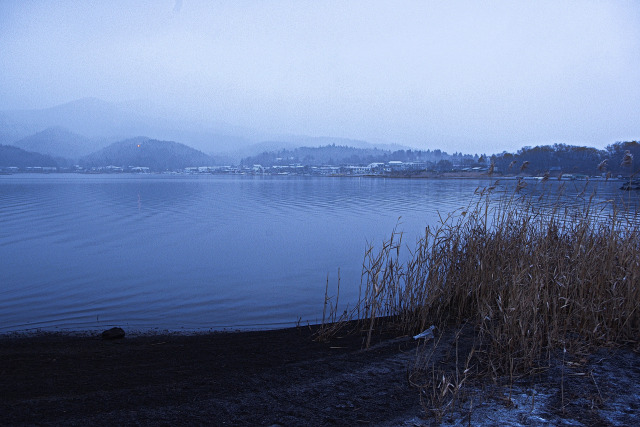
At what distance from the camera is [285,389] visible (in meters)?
4.46

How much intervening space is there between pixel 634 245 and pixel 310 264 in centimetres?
972

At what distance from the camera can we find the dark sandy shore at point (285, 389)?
3832 mm

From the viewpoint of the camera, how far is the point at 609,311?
18.5 ft

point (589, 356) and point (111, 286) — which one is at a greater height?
point (589, 356)

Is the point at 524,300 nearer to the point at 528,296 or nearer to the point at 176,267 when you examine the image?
the point at 528,296

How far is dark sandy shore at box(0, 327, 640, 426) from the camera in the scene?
383cm

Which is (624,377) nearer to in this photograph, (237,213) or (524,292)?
(524,292)

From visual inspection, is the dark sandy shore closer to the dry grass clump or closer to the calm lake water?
the dry grass clump

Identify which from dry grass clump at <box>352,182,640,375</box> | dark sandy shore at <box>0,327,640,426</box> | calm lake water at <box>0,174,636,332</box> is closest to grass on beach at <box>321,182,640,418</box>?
dry grass clump at <box>352,182,640,375</box>

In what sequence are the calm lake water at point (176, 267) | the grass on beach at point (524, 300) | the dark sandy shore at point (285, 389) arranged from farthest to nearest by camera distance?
the calm lake water at point (176, 267)
the grass on beach at point (524, 300)
the dark sandy shore at point (285, 389)

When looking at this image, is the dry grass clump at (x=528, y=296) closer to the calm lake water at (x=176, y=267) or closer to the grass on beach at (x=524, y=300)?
the grass on beach at (x=524, y=300)

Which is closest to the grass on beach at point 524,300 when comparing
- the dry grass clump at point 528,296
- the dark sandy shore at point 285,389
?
the dry grass clump at point 528,296

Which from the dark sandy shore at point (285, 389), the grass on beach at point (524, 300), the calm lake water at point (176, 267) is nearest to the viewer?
the dark sandy shore at point (285, 389)

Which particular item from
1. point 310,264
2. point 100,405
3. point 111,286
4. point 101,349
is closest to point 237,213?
point 310,264
